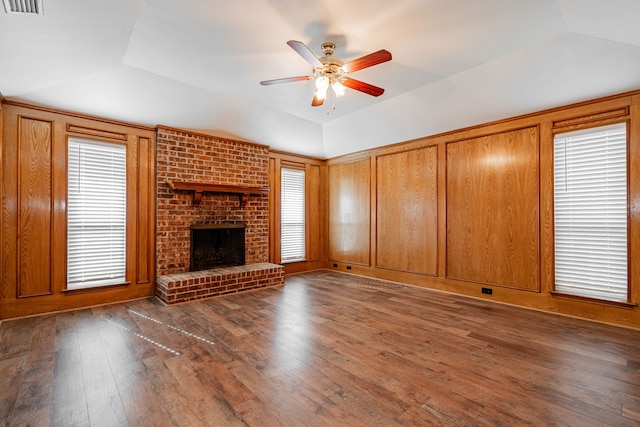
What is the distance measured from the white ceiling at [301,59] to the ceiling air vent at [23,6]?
7cm

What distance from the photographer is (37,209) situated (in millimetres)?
3596

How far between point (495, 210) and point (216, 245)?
172 inches

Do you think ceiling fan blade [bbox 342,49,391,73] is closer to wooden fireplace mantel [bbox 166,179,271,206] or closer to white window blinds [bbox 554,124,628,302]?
white window blinds [bbox 554,124,628,302]

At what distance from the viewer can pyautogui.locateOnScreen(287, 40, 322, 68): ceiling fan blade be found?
7.26 feet

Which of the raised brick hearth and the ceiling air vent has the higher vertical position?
the ceiling air vent

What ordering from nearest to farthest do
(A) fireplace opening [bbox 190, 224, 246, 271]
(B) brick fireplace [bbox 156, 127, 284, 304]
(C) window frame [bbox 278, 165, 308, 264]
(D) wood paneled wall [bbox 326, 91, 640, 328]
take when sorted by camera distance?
(D) wood paneled wall [bbox 326, 91, 640, 328]
(B) brick fireplace [bbox 156, 127, 284, 304]
(A) fireplace opening [bbox 190, 224, 246, 271]
(C) window frame [bbox 278, 165, 308, 264]

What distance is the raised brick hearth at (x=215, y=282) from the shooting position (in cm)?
406

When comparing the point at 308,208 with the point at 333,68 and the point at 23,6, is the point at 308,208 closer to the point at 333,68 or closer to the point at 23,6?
the point at 333,68

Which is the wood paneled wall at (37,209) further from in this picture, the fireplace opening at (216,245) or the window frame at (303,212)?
the window frame at (303,212)

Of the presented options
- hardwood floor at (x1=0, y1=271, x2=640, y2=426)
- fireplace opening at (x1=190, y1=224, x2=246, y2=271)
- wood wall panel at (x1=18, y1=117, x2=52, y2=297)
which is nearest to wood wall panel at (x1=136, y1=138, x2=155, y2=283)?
fireplace opening at (x1=190, y1=224, x2=246, y2=271)

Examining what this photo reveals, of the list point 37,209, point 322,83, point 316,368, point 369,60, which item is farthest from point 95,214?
point 369,60

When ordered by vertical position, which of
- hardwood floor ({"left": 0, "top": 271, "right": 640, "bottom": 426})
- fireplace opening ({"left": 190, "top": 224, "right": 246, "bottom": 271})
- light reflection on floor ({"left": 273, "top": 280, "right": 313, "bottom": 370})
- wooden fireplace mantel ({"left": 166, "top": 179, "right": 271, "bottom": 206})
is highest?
wooden fireplace mantel ({"left": 166, "top": 179, "right": 271, "bottom": 206})

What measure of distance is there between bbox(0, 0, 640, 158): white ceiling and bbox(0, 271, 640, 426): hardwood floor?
103 inches

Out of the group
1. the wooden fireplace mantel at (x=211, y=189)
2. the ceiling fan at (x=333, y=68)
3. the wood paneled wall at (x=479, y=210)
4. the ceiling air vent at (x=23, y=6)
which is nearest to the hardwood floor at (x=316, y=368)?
the wood paneled wall at (x=479, y=210)
